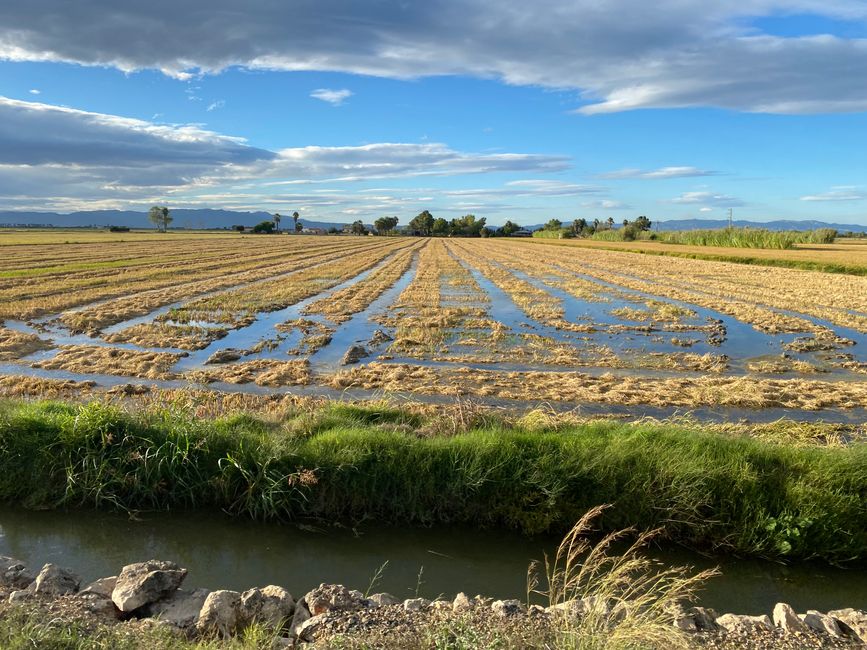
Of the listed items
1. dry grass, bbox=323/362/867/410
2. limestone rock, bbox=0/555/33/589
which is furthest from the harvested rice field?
limestone rock, bbox=0/555/33/589

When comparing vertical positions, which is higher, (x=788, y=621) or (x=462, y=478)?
(x=462, y=478)

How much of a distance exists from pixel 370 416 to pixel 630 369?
6.62 meters

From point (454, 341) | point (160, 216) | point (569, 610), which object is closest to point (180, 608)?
point (569, 610)

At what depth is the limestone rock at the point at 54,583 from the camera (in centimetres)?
436

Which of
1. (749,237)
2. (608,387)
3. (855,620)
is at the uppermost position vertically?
(749,237)

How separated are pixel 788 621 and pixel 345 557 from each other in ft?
12.4

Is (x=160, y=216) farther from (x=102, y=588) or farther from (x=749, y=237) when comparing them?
(x=102, y=588)

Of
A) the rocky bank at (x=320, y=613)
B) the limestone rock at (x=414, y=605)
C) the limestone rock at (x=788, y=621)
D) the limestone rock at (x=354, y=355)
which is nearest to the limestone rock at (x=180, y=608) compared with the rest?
the rocky bank at (x=320, y=613)

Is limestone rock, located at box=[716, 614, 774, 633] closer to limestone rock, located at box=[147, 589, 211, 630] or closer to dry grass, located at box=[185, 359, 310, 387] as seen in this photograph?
limestone rock, located at box=[147, 589, 211, 630]

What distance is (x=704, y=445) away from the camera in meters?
6.82

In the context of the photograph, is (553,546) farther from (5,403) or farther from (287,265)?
(287,265)

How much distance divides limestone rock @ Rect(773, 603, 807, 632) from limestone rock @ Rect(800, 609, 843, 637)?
0.29 feet

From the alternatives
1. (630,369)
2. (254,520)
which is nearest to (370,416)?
(254,520)

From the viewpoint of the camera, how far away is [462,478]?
6410 millimetres
